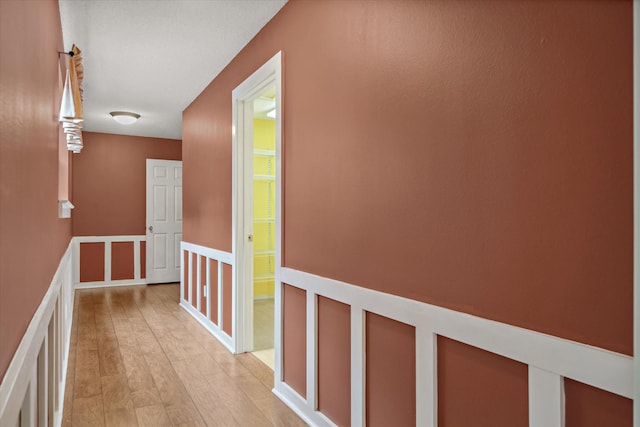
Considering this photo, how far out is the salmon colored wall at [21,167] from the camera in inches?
36.7

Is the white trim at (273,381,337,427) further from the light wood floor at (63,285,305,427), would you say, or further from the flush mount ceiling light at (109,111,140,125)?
the flush mount ceiling light at (109,111,140,125)

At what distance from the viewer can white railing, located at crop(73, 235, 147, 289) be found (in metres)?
6.29

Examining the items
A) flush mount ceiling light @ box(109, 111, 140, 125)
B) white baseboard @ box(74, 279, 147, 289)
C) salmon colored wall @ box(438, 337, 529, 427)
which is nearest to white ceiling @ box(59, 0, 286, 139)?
flush mount ceiling light @ box(109, 111, 140, 125)

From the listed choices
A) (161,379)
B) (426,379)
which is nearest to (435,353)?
(426,379)

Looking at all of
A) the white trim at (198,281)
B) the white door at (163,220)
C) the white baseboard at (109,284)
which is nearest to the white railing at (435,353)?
the white trim at (198,281)

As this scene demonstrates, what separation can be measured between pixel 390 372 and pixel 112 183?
605 centimetres

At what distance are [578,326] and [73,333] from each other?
13.8 feet

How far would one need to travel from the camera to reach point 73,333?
396cm

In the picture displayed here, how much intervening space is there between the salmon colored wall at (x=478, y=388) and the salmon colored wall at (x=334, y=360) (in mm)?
602

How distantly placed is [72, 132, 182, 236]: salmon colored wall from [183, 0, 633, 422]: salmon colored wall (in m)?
5.18

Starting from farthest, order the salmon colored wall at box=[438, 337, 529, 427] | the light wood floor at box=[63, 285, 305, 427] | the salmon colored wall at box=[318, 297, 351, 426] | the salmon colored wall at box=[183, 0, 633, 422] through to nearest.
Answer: the light wood floor at box=[63, 285, 305, 427] < the salmon colored wall at box=[318, 297, 351, 426] < the salmon colored wall at box=[438, 337, 529, 427] < the salmon colored wall at box=[183, 0, 633, 422]

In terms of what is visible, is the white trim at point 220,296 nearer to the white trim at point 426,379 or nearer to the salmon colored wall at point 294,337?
the salmon colored wall at point 294,337

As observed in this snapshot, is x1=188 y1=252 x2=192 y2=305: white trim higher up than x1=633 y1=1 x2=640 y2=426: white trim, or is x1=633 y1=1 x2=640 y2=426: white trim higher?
x1=633 y1=1 x2=640 y2=426: white trim

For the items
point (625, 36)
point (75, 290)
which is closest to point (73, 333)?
point (75, 290)
